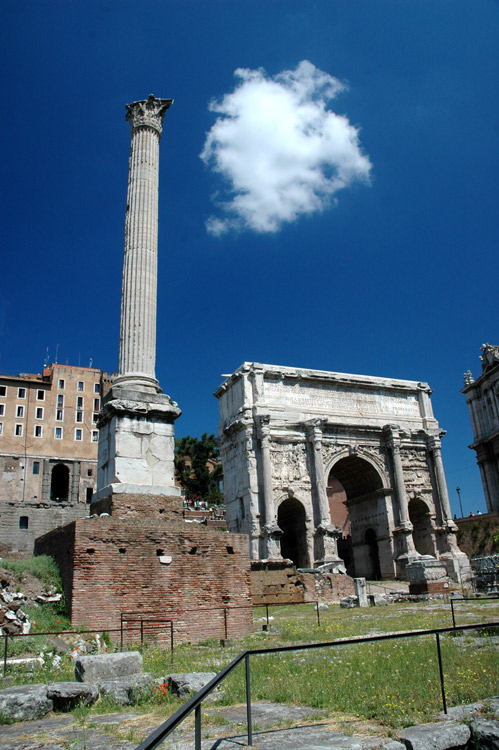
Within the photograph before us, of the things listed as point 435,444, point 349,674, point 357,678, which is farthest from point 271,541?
point 357,678

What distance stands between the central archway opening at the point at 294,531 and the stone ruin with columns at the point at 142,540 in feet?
69.5

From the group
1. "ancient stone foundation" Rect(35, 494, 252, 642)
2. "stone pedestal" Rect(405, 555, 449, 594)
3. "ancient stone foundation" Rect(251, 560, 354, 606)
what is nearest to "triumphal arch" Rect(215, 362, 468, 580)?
"ancient stone foundation" Rect(251, 560, 354, 606)

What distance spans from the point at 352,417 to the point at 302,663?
2865 centimetres

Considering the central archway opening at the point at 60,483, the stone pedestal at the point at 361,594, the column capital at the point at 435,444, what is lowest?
the stone pedestal at the point at 361,594

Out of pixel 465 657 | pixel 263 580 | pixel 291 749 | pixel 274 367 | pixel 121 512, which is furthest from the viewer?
pixel 274 367

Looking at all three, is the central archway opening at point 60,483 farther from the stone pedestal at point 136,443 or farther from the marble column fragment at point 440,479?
the stone pedestal at point 136,443

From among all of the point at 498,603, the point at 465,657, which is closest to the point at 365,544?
the point at 498,603

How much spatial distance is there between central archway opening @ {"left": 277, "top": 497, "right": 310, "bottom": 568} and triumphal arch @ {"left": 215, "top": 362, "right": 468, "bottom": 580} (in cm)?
7

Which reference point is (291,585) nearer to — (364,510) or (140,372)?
(364,510)

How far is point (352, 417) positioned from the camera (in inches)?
1383

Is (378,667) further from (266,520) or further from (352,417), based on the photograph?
(352,417)

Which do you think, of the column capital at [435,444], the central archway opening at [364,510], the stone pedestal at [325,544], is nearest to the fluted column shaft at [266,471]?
the stone pedestal at [325,544]

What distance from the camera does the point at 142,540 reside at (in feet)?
34.1

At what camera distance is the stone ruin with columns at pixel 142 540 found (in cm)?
981
